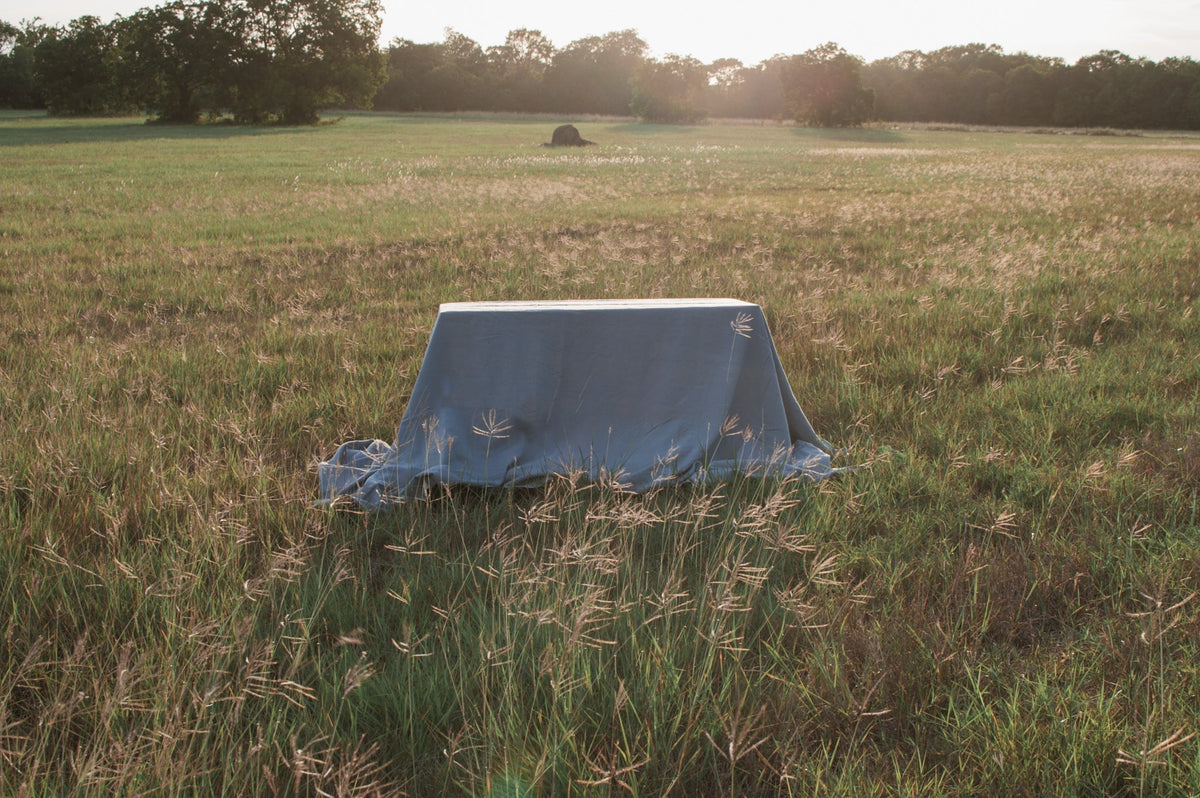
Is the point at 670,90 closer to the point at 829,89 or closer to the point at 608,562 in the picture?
the point at 829,89

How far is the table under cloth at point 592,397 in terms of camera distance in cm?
333

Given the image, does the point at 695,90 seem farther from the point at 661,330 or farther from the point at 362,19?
the point at 661,330

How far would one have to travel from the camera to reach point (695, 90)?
3024 inches

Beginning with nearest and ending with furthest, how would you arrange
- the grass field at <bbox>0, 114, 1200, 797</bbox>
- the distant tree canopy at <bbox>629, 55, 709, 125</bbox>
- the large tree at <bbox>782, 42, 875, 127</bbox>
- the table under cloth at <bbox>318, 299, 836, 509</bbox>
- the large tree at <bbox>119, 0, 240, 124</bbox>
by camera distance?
1. the grass field at <bbox>0, 114, 1200, 797</bbox>
2. the table under cloth at <bbox>318, 299, 836, 509</bbox>
3. the large tree at <bbox>119, 0, 240, 124</bbox>
4. the large tree at <bbox>782, 42, 875, 127</bbox>
5. the distant tree canopy at <bbox>629, 55, 709, 125</bbox>

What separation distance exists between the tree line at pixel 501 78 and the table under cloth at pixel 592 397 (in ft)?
166

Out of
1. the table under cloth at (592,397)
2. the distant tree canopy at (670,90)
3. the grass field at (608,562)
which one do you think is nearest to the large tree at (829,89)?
the distant tree canopy at (670,90)

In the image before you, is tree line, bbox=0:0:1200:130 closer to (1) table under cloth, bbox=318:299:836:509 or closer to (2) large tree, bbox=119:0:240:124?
(2) large tree, bbox=119:0:240:124

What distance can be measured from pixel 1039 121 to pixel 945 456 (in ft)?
303

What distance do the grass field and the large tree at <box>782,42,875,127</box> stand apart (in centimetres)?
5791

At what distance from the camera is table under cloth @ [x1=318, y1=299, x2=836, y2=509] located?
333cm

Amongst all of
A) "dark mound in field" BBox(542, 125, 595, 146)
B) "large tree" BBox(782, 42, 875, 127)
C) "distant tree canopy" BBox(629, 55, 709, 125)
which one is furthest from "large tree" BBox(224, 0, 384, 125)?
"large tree" BBox(782, 42, 875, 127)

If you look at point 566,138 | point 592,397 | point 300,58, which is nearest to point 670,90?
point 300,58

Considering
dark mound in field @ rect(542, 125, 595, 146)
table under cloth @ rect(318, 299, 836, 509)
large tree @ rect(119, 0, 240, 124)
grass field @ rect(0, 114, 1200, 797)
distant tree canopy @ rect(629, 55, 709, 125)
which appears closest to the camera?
grass field @ rect(0, 114, 1200, 797)

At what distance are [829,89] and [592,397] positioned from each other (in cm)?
6524
